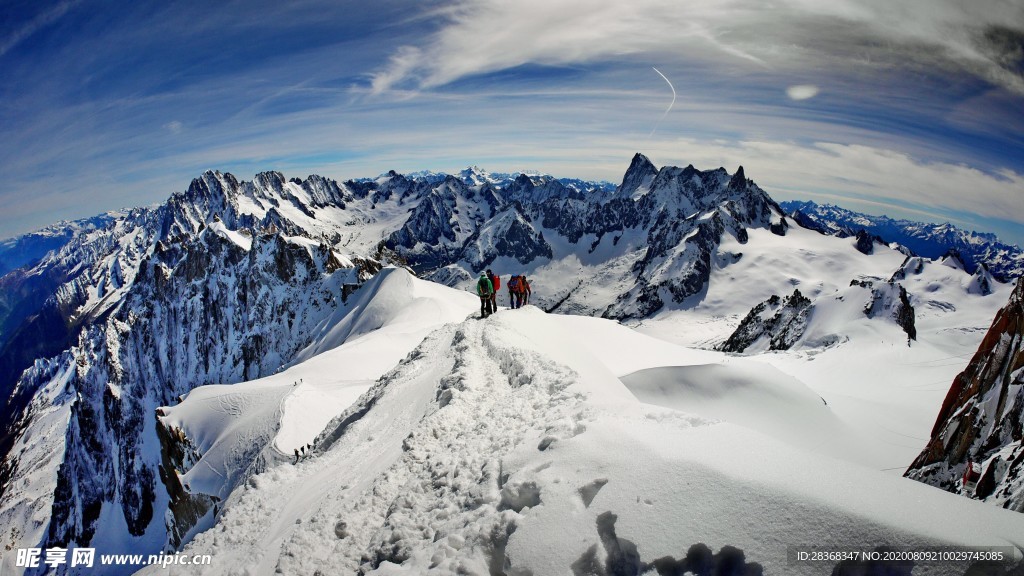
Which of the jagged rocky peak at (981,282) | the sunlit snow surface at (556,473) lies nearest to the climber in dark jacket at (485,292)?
the sunlit snow surface at (556,473)

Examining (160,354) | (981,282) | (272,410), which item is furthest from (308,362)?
(981,282)

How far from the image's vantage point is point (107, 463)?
90812 millimetres

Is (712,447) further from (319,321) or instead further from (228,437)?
(319,321)

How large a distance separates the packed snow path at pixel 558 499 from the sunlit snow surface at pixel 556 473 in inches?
1.1

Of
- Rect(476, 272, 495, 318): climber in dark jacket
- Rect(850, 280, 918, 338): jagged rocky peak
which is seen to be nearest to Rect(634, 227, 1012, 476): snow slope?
Rect(850, 280, 918, 338): jagged rocky peak

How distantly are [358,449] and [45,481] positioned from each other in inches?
8808

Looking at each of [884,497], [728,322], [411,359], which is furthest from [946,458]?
[728,322]

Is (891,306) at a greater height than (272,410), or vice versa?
(272,410)

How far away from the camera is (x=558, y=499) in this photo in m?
6.52

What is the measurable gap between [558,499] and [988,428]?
10.1 metres

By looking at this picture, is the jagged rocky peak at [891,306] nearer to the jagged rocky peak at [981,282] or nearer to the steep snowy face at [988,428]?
the steep snowy face at [988,428]

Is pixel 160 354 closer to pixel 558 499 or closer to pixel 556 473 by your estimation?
pixel 556 473

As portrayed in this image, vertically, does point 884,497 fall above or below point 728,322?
above

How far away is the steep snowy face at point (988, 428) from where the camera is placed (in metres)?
7.61
